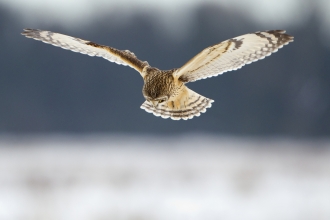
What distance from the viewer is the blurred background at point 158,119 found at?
888 cm

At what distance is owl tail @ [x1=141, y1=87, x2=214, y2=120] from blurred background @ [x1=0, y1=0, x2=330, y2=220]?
13.0 feet

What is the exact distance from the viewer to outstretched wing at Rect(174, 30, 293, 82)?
10.3 feet

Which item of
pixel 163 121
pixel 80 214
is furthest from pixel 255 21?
pixel 80 214

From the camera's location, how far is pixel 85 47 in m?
3.72

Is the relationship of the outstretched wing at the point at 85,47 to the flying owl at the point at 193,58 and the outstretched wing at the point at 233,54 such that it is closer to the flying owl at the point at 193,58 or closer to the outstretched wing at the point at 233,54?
the flying owl at the point at 193,58

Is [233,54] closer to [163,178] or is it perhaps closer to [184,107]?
[184,107]

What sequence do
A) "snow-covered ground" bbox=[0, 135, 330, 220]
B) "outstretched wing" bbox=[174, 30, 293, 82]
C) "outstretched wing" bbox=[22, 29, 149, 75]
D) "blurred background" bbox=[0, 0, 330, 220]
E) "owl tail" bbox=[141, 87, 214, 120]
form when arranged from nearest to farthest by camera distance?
"outstretched wing" bbox=[174, 30, 293, 82], "outstretched wing" bbox=[22, 29, 149, 75], "owl tail" bbox=[141, 87, 214, 120], "snow-covered ground" bbox=[0, 135, 330, 220], "blurred background" bbox=[0, 0, 330, 220]

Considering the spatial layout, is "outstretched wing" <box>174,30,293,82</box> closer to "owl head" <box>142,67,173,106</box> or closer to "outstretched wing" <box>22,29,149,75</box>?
"owl head" <box>142,67,173,106</box>

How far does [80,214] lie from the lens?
6.61 meters

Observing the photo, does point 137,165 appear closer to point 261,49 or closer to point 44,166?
point 44,166

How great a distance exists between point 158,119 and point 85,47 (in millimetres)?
8422

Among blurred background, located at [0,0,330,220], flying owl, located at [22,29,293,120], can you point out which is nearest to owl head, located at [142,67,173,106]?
flying owl, located at [22,29,293,120]

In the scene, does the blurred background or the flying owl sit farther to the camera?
the blurred background

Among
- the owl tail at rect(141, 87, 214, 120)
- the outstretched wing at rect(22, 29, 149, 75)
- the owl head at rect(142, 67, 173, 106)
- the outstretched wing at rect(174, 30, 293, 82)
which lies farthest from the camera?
the owl tail at rect(141, 87, 214, 120)
